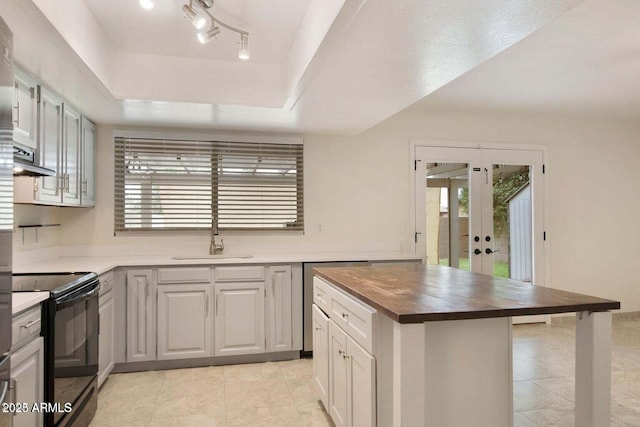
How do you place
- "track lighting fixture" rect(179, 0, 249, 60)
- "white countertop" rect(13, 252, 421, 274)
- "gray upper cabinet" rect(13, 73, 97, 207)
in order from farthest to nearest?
"white countertop" rect(13, 252, 421, 274), "gray upper cabinet" rect(13, 73, 97, 207), "track lighting fixture" rect(179, 0, 249, 60)

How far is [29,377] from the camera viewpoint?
1.75m

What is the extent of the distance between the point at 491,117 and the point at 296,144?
7.63 feet

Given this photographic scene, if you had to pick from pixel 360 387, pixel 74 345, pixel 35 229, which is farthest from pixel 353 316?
pixel 35 229

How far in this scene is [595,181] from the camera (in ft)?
15.8

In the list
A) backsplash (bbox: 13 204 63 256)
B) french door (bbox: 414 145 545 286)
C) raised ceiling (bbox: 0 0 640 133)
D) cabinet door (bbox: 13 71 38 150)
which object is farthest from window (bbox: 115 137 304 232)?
french door (bbox: 414 145 545 286)

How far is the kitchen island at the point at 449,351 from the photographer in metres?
1.45

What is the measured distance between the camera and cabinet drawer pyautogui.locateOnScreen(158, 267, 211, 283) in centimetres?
329

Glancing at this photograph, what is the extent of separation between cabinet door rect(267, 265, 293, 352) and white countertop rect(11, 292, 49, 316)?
1840 millimetres

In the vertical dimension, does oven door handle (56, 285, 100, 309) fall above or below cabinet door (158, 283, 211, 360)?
above

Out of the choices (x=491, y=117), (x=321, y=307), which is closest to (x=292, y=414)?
(x=321, y=307)

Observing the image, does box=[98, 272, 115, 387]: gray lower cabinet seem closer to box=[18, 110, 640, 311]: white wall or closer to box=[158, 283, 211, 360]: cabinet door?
box=[158, 283, 211, 360]: cabinet door

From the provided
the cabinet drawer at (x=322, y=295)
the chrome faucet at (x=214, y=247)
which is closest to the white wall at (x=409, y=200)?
Result: the chrome faucet at (x=214, y=247)

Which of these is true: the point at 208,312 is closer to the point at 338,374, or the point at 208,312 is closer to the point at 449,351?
the point at 338,374

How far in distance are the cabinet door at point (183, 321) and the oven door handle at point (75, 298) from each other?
80 centimetres
